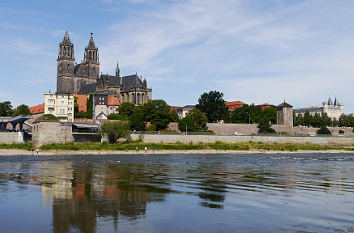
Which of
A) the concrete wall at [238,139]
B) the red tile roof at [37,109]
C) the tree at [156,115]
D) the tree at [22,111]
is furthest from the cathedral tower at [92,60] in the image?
the concrete wall at [238,139]

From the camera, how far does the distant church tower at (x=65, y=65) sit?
186 metres

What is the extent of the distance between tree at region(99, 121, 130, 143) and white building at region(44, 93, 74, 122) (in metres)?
34.9

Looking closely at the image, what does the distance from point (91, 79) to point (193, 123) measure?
→ 107 metres

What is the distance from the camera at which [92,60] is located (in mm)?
195875

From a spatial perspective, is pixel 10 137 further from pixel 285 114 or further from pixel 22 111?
pixel 285 114

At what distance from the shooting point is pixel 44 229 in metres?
11.6

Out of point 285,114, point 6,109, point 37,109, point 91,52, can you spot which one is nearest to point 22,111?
point 6,109

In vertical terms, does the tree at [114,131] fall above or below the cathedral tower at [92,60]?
below

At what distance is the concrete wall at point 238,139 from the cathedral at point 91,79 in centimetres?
7328

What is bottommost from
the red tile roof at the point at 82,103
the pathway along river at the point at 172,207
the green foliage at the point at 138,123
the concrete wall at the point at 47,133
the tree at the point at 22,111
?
the pathway along river at the point at 172,207

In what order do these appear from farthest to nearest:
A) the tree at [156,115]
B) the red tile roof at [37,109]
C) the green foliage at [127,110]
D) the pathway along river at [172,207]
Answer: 1. the red tile roof at [37,109]
2. the green foliage at [127,110]
3. the tree at [156,115]
4. the pathway along river at [172,207]

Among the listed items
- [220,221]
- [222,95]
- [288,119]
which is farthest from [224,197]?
[288,119]

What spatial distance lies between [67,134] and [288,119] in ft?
256

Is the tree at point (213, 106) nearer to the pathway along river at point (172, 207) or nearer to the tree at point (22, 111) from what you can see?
the tree at point (22, 111)
